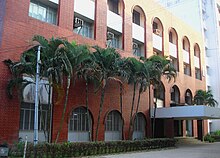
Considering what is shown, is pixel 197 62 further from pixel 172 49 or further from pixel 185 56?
pixel 172 49

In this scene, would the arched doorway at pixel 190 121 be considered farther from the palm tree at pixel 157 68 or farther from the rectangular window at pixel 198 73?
the palm tree at pixel 157 68

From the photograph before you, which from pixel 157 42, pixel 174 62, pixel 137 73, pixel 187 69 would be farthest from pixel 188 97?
pixel 137 73

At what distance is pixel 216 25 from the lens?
144ft

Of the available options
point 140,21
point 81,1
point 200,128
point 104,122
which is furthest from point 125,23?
point 200,128

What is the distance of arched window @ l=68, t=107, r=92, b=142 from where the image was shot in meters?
19.6

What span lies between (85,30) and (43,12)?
3956 millimetres

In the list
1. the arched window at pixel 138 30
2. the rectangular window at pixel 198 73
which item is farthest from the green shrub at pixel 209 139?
the arched window at pixel 138 30

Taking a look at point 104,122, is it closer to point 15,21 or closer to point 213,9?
point 15,21

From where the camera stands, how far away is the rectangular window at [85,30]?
2161cm

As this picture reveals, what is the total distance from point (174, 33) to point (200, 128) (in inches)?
462

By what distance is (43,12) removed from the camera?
773 inches

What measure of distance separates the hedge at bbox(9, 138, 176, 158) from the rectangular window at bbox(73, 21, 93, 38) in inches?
353

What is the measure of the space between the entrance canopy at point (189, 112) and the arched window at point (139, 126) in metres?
1.29

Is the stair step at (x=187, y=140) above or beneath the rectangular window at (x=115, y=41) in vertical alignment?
beneath
